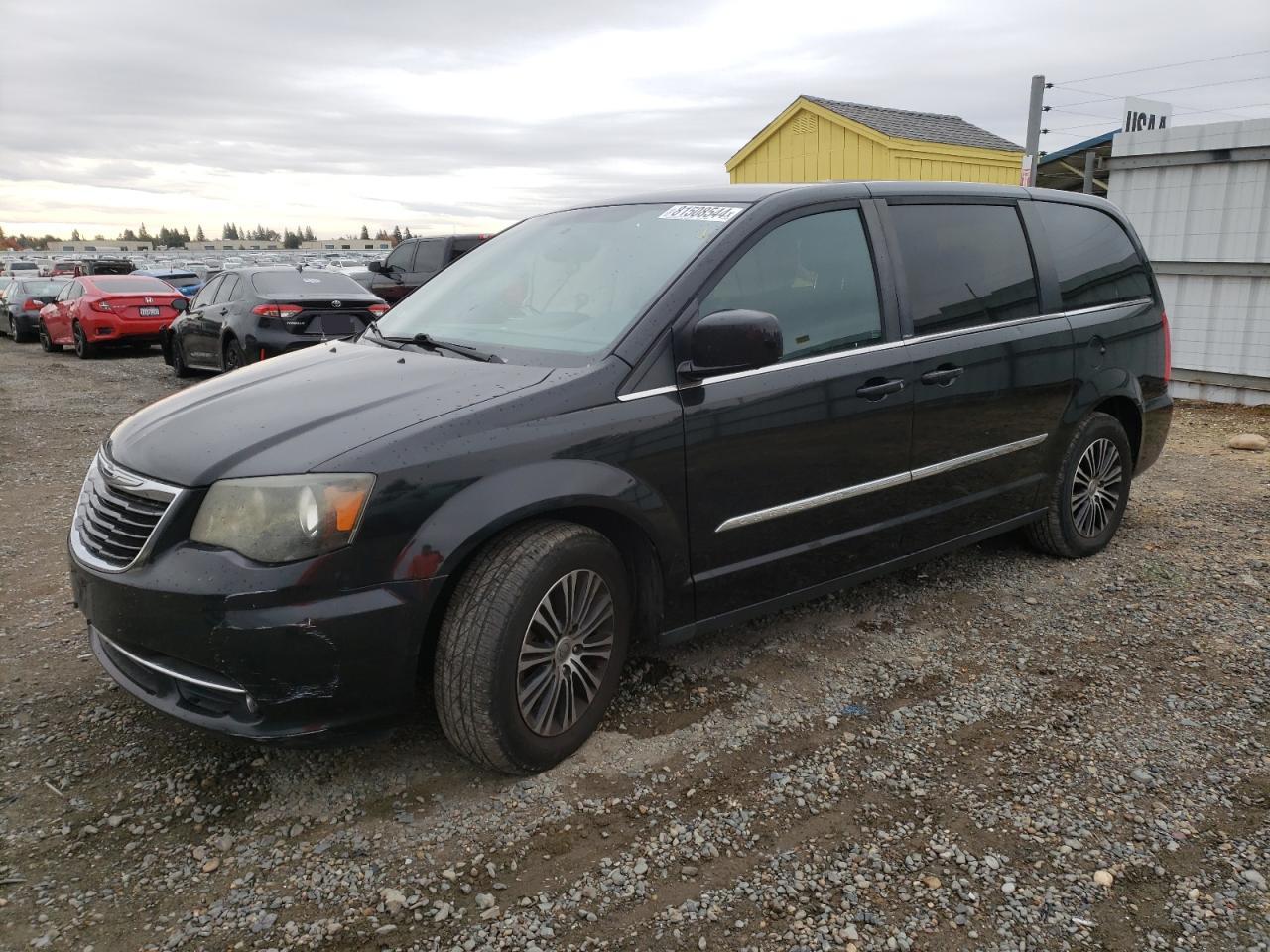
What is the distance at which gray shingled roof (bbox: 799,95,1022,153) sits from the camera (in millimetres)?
15367

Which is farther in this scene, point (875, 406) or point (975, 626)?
point (975, 626)

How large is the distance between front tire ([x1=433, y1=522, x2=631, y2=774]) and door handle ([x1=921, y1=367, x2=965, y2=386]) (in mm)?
1558

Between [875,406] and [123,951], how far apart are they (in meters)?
2.89

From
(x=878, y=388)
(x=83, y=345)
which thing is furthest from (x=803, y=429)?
(x=83, y=345)

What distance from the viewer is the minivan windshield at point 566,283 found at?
10.4ft

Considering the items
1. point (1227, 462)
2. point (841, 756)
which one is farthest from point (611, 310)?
point (1227, 462)

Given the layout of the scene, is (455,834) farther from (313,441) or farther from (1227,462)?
(1227,462)

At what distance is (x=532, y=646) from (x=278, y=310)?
27.8 ft

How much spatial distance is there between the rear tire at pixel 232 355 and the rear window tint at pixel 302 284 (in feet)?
2.19

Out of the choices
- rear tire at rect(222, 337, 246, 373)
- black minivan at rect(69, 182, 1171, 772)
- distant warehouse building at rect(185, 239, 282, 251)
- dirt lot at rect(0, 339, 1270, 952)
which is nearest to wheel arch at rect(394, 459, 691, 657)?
black minivan at rect(69, 182, 1171, 772)

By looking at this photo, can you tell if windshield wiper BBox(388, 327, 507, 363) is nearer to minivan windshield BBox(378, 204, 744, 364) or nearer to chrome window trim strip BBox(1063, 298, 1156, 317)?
minivan windshield BBox(378, 204, 744, 364)

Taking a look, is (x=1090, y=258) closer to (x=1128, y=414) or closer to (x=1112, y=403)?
(x=1112, y=403)

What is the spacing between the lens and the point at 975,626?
4012mm

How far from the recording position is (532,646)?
2.75 m
